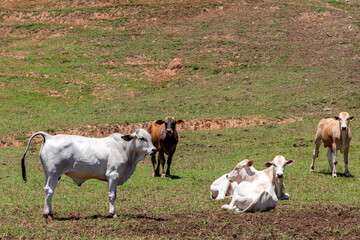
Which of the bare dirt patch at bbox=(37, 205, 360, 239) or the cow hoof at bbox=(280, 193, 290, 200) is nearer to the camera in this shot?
the bare dirt patch at bbox=(37, 205, 360, 239)

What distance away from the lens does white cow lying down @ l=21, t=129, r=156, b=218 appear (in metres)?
11.4

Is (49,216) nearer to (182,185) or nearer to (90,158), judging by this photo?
(90,158)

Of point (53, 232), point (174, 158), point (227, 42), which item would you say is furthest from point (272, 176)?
point (227, 42)

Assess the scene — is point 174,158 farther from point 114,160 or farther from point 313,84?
point 313,84

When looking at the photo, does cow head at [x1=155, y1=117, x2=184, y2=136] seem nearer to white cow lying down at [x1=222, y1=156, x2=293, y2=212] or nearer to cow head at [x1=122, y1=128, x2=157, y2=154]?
white cow lying down at [x1=222, y1=156, x2=293, y2=212]

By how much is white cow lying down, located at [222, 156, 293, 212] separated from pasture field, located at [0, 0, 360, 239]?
0.43 metres

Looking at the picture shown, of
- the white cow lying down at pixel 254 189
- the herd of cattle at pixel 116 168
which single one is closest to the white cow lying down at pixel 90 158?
the herd of cattle at pixel 116 168

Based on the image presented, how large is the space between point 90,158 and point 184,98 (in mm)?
27041

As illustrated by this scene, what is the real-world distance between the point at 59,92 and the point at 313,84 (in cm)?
1986

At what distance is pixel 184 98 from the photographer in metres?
38.5

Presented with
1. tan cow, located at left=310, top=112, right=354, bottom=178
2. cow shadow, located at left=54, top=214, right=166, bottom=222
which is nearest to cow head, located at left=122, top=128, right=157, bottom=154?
cow shadow, located at left=54, top=214, right=166, bottom=222

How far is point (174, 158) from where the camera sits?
79.8 feet

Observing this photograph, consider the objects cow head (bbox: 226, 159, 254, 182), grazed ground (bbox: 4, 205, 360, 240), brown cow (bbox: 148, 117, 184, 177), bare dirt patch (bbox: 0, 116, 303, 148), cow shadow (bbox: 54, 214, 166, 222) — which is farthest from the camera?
bare dirt patch (bbox: 0, 116, 303, 148)

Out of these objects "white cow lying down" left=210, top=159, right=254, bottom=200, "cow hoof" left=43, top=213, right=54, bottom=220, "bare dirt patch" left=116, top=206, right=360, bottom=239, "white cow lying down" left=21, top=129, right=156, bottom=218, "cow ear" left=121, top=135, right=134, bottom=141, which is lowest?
"white cow lying down" left=210, top=159, right=254, bottom=200
